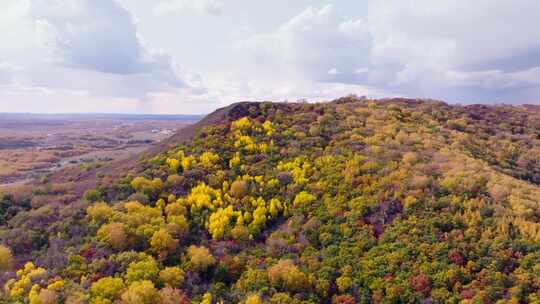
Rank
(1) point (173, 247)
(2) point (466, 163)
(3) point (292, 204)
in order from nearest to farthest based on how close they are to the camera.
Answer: (1) point (173, 247) → (3) point (292, 204) → (2) point (466, 163)

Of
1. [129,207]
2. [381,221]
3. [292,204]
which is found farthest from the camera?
[292,204]

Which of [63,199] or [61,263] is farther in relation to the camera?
[63,199]

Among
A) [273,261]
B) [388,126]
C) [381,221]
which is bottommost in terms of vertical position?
[273,261]

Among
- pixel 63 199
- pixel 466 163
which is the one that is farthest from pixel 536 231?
pixel 63 199

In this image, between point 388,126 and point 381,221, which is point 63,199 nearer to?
point 381,221

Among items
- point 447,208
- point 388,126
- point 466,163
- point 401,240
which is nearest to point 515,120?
point 388,126

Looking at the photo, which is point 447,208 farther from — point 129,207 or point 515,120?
point 515,120

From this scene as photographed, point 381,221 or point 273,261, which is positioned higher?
point 381,221
